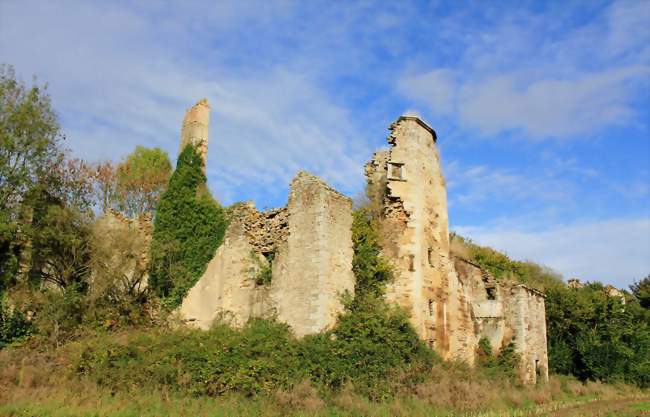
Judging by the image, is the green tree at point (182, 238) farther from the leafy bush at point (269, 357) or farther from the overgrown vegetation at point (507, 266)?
the overgrown vegetation at point (507, 266)

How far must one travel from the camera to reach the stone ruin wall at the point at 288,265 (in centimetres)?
1602

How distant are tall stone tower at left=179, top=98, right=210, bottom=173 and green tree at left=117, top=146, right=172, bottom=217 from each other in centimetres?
1112

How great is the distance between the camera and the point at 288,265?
16.7m

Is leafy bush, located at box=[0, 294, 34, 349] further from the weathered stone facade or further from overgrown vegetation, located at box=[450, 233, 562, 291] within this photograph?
overgrown vegetation, located at box=[450, 233, 562, 291]

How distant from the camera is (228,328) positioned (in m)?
17.0

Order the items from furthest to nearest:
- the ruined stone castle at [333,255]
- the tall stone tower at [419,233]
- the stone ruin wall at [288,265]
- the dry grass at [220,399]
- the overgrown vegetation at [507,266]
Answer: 1. the overgrown vegetation at [507,266]
2. the tall stone tower at [419,233]
3. the ruined stone castle at [333,255]
4. the stone ruin wall at [288,265]
5. the dry grass at [220,399]

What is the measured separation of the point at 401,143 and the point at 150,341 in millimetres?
10163

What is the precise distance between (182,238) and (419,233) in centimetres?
797

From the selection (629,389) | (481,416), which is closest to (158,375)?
(481,416)

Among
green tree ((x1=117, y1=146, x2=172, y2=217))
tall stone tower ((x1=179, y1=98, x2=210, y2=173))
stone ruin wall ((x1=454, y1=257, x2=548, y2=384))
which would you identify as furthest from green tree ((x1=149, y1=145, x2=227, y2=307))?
green tree ((x1=117, y1=146, x2=172, y2=217))

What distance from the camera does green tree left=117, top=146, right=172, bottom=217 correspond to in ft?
104

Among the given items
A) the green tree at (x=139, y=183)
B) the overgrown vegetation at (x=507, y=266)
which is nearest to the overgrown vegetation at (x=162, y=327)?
the overgrown vegetation at (x=507, y=266)

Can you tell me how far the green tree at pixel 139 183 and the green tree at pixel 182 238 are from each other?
12.3 meters

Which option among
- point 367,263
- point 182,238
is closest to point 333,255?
point 367,263
